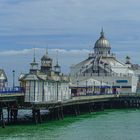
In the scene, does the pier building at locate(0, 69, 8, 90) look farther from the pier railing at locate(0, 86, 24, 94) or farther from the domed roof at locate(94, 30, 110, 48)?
the domed roof at locate(94, 30, 110, 48)

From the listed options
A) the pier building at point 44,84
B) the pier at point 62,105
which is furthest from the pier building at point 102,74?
the pier building at point 44,84

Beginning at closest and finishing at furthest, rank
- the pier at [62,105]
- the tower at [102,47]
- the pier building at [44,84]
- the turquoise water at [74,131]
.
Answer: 1. the turquoise water at [74,131]
2. the pier at [62,105]
3. the pier building at [44,84]
4. the tower at [102,47]

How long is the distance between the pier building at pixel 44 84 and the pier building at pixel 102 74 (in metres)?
Result: 39.9

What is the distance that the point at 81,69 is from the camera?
146750mm

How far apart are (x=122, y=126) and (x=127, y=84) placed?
7033 centimetres

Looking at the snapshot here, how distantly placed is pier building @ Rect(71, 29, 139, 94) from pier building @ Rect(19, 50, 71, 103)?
1570 inches

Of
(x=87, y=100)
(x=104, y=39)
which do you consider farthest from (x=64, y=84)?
(x=104, y=39)

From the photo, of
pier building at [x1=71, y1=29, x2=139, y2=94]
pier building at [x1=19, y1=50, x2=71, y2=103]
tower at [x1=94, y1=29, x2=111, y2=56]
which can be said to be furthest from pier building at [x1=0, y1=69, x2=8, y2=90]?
tower at [x1=94, y1=29, x2=111, y2=56]

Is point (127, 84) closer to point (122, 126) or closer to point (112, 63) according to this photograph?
point (112, 63)

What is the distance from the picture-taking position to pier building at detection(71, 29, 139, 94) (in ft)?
435

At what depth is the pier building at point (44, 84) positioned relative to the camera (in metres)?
68.6

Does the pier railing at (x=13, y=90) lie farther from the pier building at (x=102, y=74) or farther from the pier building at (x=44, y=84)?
the pier building at (x=102, y=74)

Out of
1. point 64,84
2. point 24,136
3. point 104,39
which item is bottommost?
point 24,136


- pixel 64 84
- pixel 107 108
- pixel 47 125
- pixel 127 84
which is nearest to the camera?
pixel 47 125
